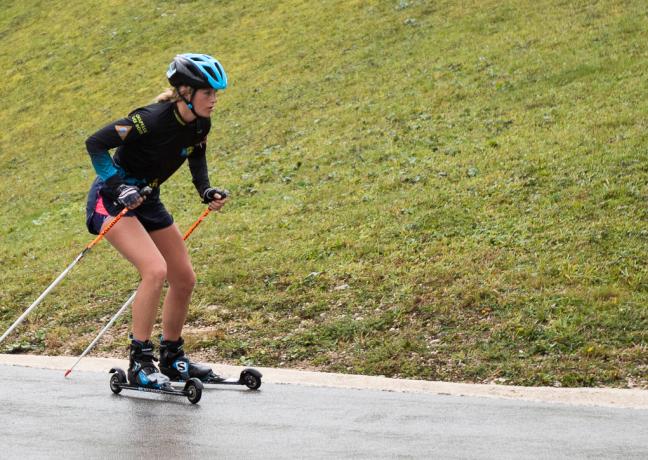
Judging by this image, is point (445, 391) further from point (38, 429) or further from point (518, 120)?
point (518, 120)

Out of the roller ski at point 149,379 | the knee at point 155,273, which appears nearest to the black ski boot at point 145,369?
the roller ski at point 149,379

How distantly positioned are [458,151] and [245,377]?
8.04m

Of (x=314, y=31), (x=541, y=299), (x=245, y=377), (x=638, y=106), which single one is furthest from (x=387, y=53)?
(x=245, y=377)

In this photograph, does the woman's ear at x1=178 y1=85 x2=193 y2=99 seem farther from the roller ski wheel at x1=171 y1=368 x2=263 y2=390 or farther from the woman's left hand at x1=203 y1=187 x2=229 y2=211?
the roller ski wheel at x1=171 y1=368 x2=263 y2=390

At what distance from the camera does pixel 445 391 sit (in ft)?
22.0

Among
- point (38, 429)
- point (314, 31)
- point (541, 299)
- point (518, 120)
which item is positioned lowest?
point (314, 31)

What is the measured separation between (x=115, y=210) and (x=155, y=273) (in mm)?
558

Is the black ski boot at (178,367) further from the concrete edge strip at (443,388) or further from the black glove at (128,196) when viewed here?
the black glove at (128,196)

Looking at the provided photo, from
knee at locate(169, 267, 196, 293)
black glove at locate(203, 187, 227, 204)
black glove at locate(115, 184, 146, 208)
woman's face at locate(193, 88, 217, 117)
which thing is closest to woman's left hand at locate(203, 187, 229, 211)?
black glove at locate(203, 187, 227, 204)

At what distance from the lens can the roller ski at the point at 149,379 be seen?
647 centimetres

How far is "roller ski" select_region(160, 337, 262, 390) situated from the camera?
6.98 meters

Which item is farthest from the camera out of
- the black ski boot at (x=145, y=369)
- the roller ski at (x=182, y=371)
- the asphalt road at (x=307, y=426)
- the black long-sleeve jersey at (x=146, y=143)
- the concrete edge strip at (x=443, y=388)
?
the roller ski at (x=182, y=371)

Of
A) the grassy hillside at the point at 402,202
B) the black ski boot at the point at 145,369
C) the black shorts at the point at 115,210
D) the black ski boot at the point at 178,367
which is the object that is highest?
the black shorts at the point at 115,210

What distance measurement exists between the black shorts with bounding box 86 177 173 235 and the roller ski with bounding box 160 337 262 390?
36.0 inches
